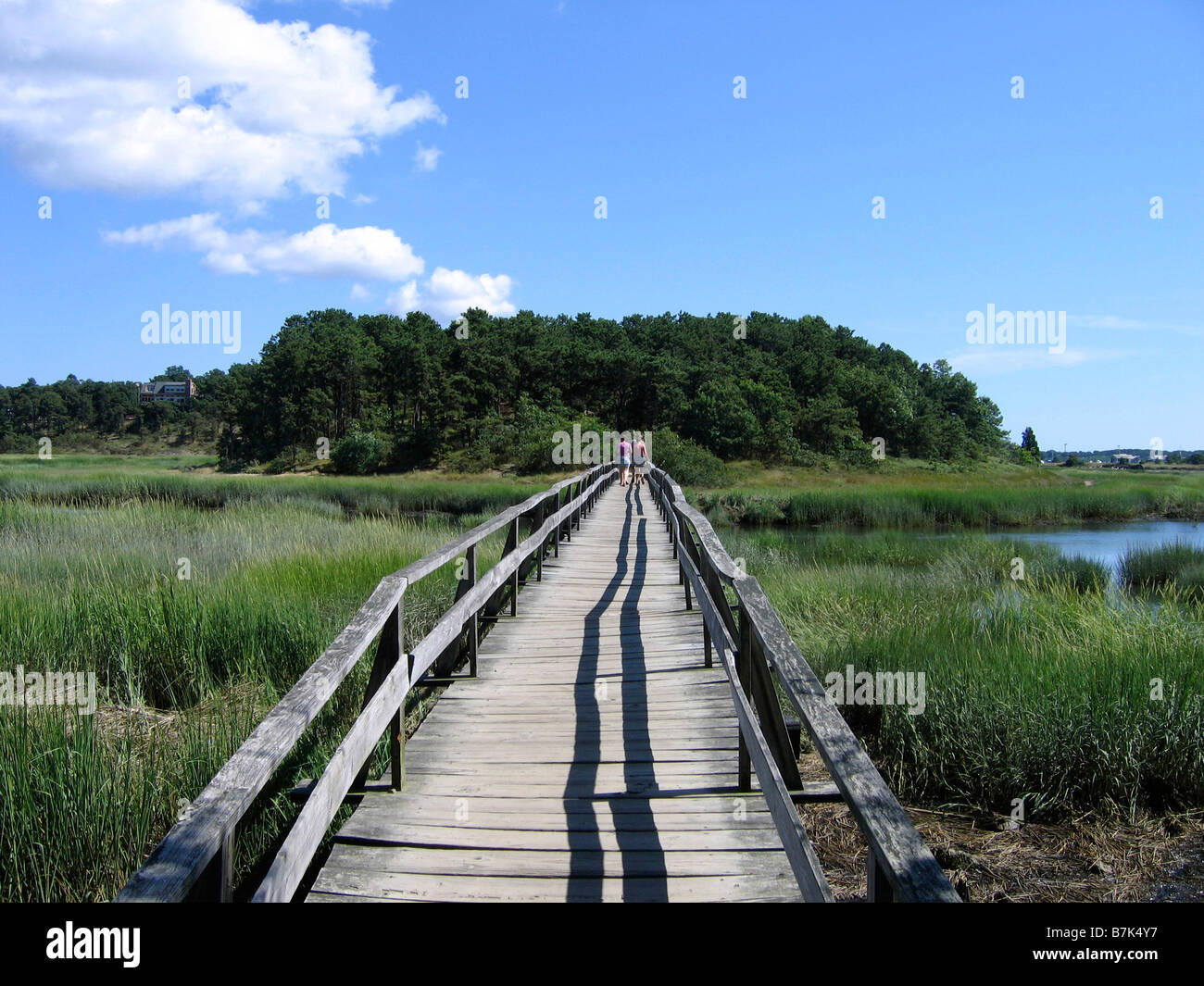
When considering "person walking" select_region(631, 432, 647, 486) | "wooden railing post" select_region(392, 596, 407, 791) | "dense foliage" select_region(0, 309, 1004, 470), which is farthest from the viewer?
"dense foliage" select_region(0, 309, 1004, 470)

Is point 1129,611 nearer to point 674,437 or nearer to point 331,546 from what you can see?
point 331,546

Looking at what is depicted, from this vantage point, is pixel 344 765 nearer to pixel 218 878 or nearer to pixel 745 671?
pixel 218 878

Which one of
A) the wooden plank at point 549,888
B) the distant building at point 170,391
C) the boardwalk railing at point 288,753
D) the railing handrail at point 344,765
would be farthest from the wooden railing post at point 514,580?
the distant building at point 170,391

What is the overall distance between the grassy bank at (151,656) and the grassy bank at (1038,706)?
403cm

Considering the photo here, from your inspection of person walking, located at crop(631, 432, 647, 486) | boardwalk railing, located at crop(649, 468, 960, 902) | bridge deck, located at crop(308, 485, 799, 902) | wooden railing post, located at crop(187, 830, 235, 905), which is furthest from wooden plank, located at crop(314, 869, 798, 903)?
person walking, located at crop(631, 432, 647, 486)

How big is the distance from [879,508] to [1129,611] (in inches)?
848

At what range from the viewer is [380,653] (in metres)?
4.07

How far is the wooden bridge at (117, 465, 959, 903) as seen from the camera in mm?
2168

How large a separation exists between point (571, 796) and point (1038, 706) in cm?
364

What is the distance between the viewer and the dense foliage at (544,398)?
56.8 metres

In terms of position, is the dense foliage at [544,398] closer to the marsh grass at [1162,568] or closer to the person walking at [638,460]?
the person walking at [638,460]

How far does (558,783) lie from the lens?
13.5ft

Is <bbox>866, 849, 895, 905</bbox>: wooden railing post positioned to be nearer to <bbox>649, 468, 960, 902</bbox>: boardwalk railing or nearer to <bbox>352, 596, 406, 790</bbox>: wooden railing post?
<bbox>649, 468, 960, 902</bbox>: boardwalk railing
